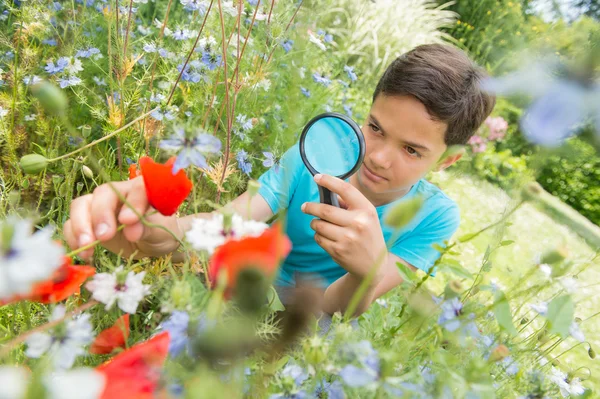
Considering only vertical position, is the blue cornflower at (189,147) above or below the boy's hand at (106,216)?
above

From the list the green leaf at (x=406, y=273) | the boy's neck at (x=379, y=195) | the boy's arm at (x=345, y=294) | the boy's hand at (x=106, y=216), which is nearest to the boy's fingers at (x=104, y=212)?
the boy's hand at (x=106, y=216)

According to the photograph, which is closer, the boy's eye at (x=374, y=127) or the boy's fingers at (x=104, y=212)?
the boy's fingers at (x=104, y=212)

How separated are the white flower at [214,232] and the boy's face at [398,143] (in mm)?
736

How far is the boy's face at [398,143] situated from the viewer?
1.13 metres

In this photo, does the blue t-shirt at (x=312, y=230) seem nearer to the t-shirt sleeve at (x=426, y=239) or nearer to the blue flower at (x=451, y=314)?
the t-shirt sleeve at (x=426, y=239)

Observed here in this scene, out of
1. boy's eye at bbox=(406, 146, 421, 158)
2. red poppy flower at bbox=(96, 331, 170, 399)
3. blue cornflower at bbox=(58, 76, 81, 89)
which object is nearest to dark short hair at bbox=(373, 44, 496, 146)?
boy's eye at bbox=(406, 146, 421, 158)

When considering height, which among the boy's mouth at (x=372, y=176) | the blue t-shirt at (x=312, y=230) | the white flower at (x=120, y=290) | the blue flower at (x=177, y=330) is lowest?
the blue t-shirt at (x=312, y=230)

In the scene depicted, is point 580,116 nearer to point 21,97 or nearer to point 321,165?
point 321,165

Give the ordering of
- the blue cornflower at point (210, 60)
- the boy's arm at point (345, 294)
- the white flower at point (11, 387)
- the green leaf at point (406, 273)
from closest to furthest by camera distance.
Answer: the white flower at point (11, 387), the green leaf at point (406, 273), the boy's arm at point (345, 294), the blue cornflower at point (210, 60)

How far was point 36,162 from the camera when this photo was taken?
1.71 ft

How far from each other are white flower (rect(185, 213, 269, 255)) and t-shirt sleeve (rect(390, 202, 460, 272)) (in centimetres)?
91

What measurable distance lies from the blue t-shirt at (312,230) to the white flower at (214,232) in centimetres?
78

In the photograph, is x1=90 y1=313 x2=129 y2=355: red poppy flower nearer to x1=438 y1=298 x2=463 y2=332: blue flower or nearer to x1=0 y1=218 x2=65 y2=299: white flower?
x1=0 y1=218 x2=65 y2=299: white flower

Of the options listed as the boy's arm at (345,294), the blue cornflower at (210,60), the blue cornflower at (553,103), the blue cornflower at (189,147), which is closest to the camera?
the blue cornflower at (553,103)
